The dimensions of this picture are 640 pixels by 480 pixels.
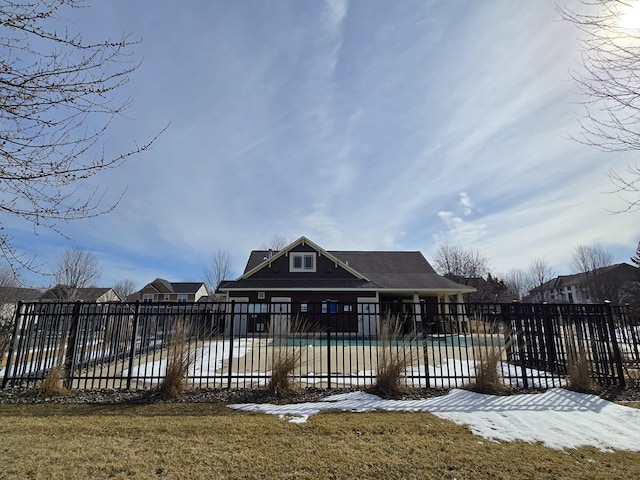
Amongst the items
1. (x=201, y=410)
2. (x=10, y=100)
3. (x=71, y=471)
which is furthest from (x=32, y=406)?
(x=10, y=100)

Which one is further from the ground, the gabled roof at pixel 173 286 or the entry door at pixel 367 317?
the gabled roof at pixel 173 286

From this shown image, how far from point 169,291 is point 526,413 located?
5526 centimetres

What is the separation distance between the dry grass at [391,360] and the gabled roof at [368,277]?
14.3 meters

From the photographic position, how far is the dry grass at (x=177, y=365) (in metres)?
5.91

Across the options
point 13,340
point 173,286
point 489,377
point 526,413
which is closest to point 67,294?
point 13,340

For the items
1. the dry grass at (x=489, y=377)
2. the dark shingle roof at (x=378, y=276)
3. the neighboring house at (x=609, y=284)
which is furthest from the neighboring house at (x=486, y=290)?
the dry grass at (x=489, y=377)

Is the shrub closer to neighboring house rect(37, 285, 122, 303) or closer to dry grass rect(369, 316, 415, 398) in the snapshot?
dry grass rect(369, 316, 415, 398)

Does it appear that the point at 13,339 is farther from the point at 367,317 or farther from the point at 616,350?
the point at 367,317

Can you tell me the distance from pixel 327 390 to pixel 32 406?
4.81 metres

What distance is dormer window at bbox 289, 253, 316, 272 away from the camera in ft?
73.7

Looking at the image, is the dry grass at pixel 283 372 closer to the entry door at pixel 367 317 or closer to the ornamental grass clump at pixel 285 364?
the ornamental grass clump at pixel 285 364

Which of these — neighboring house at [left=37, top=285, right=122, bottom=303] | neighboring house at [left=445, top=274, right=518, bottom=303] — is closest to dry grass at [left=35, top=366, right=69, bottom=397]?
neighboring house at [left=37, top=285, right=122, bottom=303]

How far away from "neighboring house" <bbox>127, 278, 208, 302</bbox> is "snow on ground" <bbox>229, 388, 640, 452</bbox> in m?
49.7

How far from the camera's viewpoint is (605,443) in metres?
3.97
